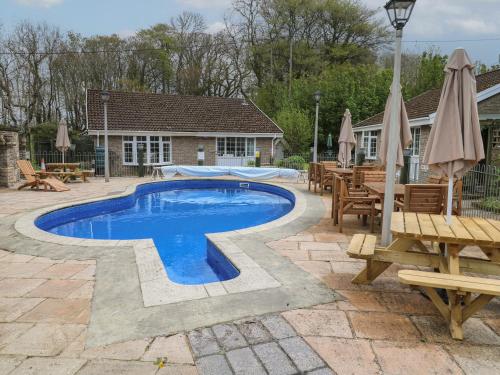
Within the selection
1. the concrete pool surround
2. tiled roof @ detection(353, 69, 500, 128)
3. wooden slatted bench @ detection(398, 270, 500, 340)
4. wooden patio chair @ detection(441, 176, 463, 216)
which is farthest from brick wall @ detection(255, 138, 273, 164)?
wooden slatted bench @ detection(398, 270, 500, 340)

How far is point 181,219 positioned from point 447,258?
7.15m

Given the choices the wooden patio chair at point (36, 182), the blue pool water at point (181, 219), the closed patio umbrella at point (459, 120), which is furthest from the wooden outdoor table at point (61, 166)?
the closed patio umbrella at point (459, 120)

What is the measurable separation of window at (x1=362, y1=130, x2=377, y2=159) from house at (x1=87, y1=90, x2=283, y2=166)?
16.3 ft

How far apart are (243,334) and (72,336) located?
4.48ft

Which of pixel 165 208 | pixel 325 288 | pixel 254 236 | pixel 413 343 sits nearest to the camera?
pixel 413 343

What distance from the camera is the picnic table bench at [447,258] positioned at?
281 cm

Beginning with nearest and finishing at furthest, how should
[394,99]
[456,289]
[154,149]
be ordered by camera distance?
[456,289]
[394,99]
[154,149]

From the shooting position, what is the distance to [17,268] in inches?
178

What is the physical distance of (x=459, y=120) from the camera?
3.63 m

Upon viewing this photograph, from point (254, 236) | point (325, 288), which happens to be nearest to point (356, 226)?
point (254, 236)

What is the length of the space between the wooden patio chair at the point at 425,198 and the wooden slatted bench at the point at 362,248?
1.97 meters

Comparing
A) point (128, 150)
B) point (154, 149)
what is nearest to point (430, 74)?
point (154, 149)

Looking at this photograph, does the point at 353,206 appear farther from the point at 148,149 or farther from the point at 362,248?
the point at 148,149

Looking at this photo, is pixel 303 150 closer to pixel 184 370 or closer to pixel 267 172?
pixel 267 172
